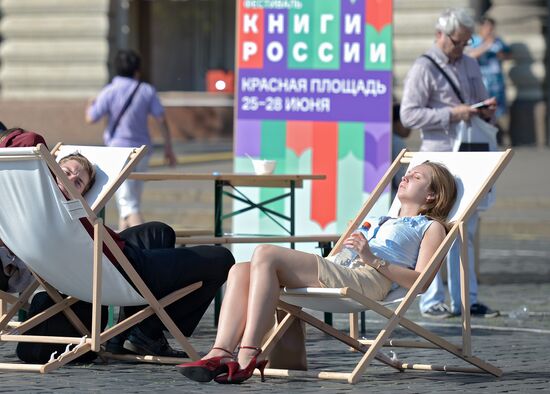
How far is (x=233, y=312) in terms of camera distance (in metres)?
6.53

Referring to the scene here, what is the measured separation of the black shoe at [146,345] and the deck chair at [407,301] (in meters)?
0.66

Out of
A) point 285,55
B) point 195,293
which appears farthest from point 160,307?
point 285,55

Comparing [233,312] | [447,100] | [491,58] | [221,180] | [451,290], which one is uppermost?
[491,58]

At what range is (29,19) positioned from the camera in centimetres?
2562

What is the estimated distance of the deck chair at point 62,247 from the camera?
6.48m

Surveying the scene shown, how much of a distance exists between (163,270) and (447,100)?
11.2 ft

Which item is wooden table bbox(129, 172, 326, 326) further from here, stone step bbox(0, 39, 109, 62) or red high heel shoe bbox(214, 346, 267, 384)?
stone step bbox(0, 39, 109, 62)

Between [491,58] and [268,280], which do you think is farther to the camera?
[491,58]

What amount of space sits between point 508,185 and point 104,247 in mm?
12752

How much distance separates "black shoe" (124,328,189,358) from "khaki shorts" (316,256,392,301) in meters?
0.96

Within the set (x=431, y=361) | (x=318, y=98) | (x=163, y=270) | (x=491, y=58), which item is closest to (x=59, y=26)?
(x=491, y=58)

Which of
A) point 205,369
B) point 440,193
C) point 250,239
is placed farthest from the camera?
point 250,239

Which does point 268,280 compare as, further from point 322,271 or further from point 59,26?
point 59,26

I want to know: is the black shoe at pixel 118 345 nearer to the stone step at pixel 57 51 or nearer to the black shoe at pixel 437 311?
the black shoe at pixel 437 311
